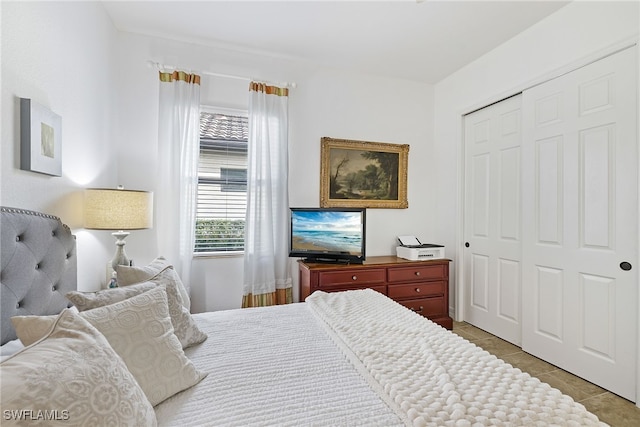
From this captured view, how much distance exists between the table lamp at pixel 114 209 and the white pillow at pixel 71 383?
117cm

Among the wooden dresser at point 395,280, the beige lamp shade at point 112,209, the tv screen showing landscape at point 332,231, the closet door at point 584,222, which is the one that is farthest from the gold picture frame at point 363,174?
the beige lamp shade at point 112,209

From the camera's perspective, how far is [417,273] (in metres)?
3.04

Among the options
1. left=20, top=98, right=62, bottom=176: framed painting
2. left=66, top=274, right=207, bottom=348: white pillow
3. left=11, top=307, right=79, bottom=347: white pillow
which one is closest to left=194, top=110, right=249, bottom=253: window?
left=20, top=98, right=62, bottom=176: framed painting

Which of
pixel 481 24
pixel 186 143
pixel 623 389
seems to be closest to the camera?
pixel 623 389

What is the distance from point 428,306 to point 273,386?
2.40m

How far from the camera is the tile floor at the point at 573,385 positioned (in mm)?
1811

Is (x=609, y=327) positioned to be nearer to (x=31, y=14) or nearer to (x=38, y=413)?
(x=38, y=413)

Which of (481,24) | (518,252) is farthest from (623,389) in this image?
(481,24)

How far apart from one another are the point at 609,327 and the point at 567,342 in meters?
0.34

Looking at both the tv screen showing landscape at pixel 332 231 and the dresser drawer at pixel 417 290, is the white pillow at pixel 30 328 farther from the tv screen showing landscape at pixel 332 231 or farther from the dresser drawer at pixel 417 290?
the dresser drawer at pixel 417 290

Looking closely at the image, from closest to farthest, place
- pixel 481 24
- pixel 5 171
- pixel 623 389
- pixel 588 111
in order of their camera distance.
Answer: pixel 5 171 < pixel 623 389 < pixel 588 111 < pixel 481 24

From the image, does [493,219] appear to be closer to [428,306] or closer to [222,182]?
[428,306]

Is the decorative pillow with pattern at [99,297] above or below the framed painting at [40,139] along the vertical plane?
below

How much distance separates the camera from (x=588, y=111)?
2178mm
